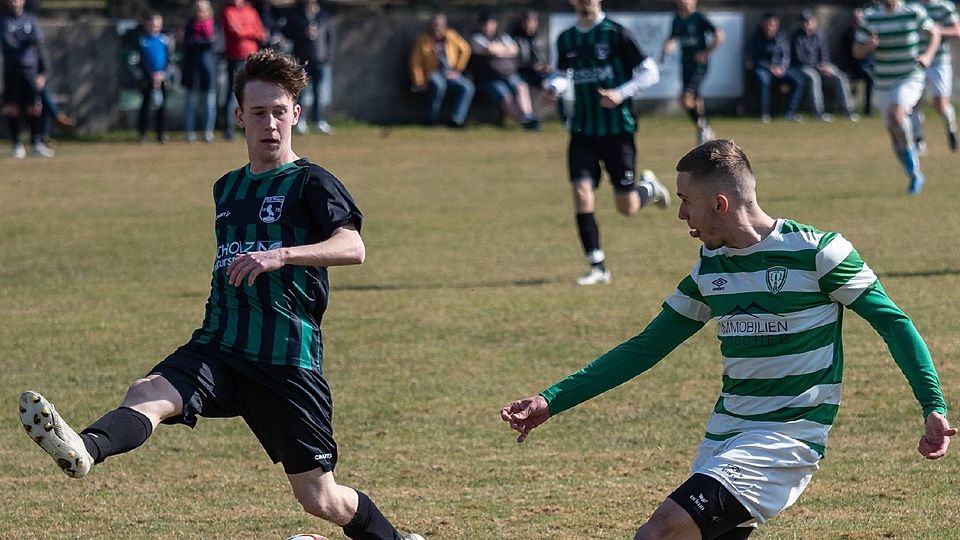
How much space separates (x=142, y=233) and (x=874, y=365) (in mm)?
8309

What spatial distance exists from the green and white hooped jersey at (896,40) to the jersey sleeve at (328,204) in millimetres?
11167

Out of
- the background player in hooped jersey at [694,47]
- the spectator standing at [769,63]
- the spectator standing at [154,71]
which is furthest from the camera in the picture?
the spectator standing at [769,63]

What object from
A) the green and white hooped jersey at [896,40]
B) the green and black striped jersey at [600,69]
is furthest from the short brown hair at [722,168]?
the green and white hooped jersey at [896,40]

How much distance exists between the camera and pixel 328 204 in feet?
16.7

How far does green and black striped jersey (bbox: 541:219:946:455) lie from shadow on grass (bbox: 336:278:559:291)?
687 cm

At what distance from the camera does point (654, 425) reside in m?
7.43

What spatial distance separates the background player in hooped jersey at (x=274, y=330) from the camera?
4.98 metres

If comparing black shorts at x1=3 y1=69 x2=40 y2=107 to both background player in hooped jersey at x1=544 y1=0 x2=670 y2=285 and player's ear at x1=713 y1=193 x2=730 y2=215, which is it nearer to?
background player in hooped jersey at x1=544 y1=0 x2=670 y2=285

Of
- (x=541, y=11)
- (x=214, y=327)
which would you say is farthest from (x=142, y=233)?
(x=541, y=11)

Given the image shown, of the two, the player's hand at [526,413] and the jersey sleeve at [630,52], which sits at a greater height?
the player's hand at [526,413]

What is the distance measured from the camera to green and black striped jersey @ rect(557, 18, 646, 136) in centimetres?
1155

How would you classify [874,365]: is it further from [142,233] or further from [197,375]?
[142,233]

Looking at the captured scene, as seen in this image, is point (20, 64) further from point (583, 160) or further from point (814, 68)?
point (814, 68)

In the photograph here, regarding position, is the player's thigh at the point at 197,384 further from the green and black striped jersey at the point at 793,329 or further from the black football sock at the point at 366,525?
the green and black striped jersey at the point at 793,329
